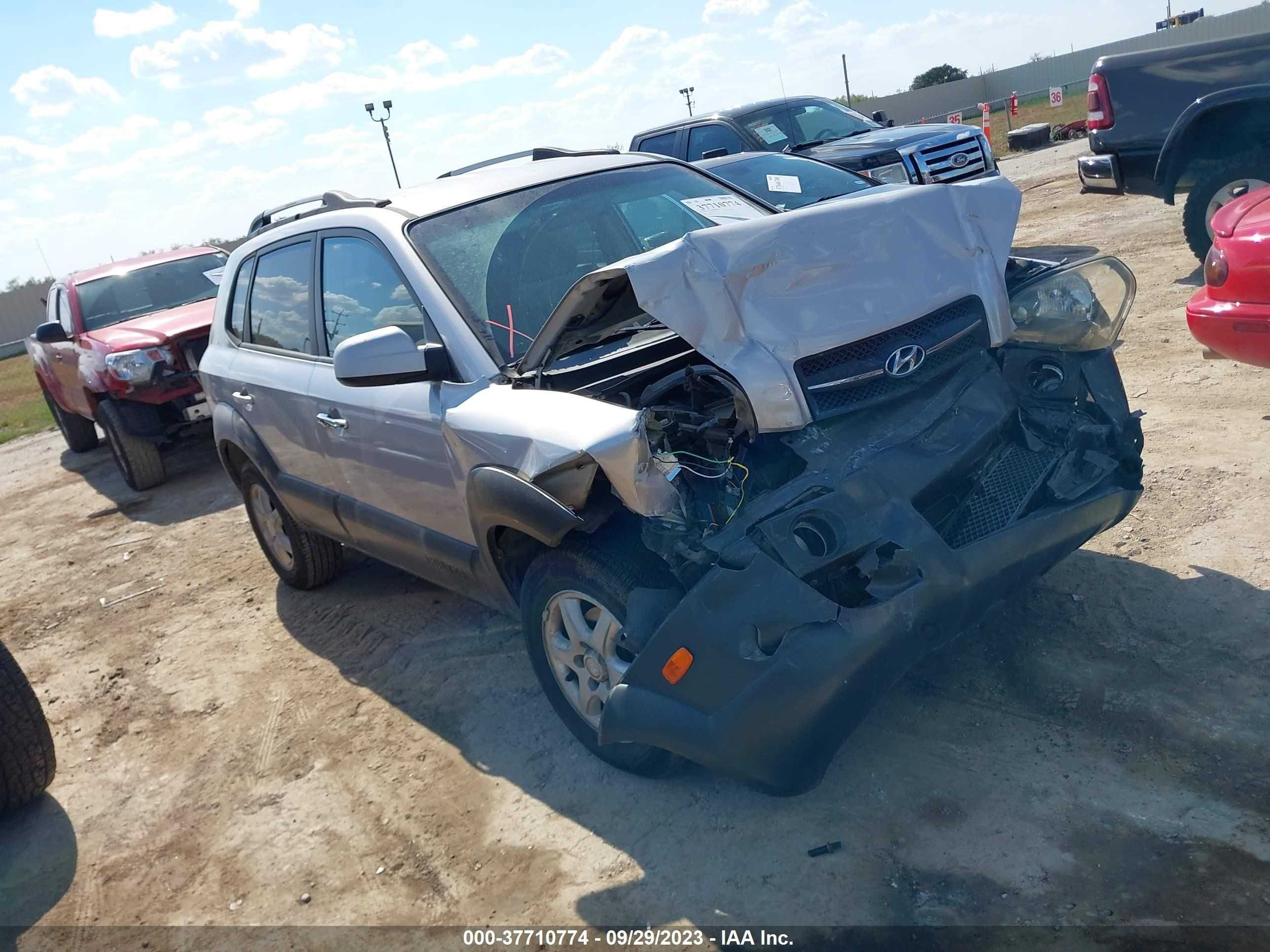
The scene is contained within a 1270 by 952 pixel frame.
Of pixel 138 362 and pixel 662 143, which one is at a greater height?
pixel 662 143

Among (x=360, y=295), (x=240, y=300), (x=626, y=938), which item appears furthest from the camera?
(x=240, y=300)

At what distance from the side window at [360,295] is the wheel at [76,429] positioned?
8765mm

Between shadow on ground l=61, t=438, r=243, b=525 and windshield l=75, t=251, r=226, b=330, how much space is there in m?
1.46

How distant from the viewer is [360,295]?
14.4ft

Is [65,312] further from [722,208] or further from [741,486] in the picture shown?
[741,486]

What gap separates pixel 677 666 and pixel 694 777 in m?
0.76

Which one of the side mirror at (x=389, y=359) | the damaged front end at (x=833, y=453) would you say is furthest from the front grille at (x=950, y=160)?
the side mirror at (x=389, y=359)

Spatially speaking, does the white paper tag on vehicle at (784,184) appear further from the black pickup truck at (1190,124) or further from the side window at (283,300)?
the side window at (283,300)

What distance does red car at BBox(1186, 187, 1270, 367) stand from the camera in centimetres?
449

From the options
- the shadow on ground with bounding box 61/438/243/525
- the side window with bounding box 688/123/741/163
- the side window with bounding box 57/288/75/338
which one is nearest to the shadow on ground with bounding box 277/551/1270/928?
the shadow on ground with bounding box 61/438/243/525

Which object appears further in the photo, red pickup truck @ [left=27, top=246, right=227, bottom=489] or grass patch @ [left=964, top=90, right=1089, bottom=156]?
grass patch @ [left=964, top=90, right=1089, bottom=156]

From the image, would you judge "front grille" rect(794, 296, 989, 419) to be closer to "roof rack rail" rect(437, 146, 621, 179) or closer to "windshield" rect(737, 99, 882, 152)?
"roof rack rail" rect(437, 146, 621, 179)

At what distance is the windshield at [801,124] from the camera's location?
12594 millimetres

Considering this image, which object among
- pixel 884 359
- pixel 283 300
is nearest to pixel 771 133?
pixel 283 300
